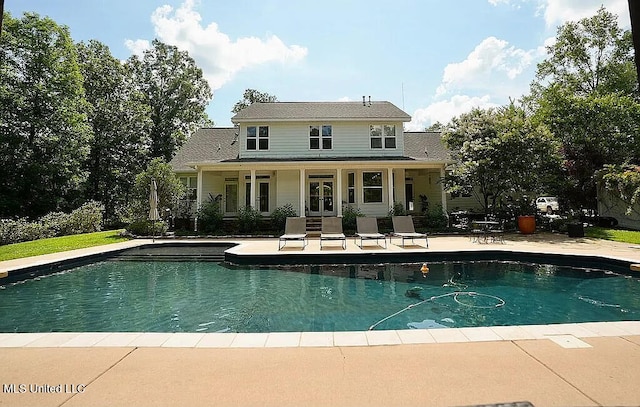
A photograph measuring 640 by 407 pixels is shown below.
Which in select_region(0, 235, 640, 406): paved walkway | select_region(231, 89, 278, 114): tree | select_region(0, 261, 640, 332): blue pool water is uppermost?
select_region(231, 89, 278, 114): tree

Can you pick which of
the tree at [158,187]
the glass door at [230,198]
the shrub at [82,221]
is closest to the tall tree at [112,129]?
the shrub at [82,221]

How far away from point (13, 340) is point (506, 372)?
5.31 m

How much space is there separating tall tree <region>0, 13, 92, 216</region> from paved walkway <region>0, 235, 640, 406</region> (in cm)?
2340

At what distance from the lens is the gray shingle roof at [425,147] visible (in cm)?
2028

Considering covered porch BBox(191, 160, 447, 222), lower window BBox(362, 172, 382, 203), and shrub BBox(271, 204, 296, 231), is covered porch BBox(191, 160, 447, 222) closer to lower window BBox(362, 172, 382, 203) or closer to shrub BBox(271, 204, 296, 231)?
lower window BBox(362, 172, 382, 203)

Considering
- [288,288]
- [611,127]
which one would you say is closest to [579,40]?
[611,127]

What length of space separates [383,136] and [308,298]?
47.5 feet

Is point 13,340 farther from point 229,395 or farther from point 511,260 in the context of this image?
point 511,260

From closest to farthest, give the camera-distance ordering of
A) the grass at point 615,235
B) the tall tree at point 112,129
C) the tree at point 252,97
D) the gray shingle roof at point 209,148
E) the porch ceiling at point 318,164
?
the grass at point 615,235, the porch ceiling at point 318,164, the gray shingle roof at point 209,148, the tall tree at point 112,129, the tree at point 252,97

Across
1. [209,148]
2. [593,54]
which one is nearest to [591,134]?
[593,54]

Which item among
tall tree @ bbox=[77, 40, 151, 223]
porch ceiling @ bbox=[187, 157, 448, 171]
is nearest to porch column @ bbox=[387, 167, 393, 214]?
porch ceiling @ bbox=[187, 157, 448, 171]

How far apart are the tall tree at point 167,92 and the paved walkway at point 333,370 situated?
31306 mm

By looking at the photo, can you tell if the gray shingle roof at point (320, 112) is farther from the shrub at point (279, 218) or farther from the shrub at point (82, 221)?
the shrub at point (82, 221)

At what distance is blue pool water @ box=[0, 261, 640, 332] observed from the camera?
556 cm
